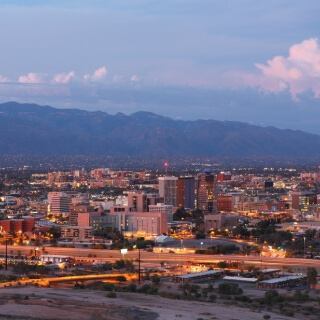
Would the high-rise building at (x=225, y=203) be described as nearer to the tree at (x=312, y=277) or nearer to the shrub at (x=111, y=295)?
the tree at (x=312, y=277)

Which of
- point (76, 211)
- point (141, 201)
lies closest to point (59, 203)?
point (141, 201)

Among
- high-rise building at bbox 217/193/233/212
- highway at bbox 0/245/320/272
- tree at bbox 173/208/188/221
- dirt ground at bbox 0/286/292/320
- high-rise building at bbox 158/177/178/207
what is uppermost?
high-rise building at bbox 158/177/178/207

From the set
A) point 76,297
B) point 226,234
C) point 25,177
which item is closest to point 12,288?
point 76,297

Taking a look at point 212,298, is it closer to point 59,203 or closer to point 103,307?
point 103,307

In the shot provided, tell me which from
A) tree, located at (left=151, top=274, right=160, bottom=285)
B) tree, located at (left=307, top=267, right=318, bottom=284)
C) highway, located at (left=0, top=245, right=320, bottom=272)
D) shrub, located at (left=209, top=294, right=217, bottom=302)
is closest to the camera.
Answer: shrub, located at (left=209, top=294, right=217, bottom=302)

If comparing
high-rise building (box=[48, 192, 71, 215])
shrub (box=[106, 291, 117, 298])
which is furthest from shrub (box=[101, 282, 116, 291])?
high-rise building (box=[48, 192, 71, 215])

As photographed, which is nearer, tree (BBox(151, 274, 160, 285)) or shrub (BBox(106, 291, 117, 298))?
shrub (BBox(106, 291, 117, 298))

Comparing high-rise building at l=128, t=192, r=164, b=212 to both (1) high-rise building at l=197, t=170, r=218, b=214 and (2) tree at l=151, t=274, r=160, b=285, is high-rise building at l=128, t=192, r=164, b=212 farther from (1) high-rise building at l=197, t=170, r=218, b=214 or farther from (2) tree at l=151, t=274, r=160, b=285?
(2) tree at l=151, t=274, r=160, b=285

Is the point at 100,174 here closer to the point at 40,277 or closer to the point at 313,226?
the point at 313,226
